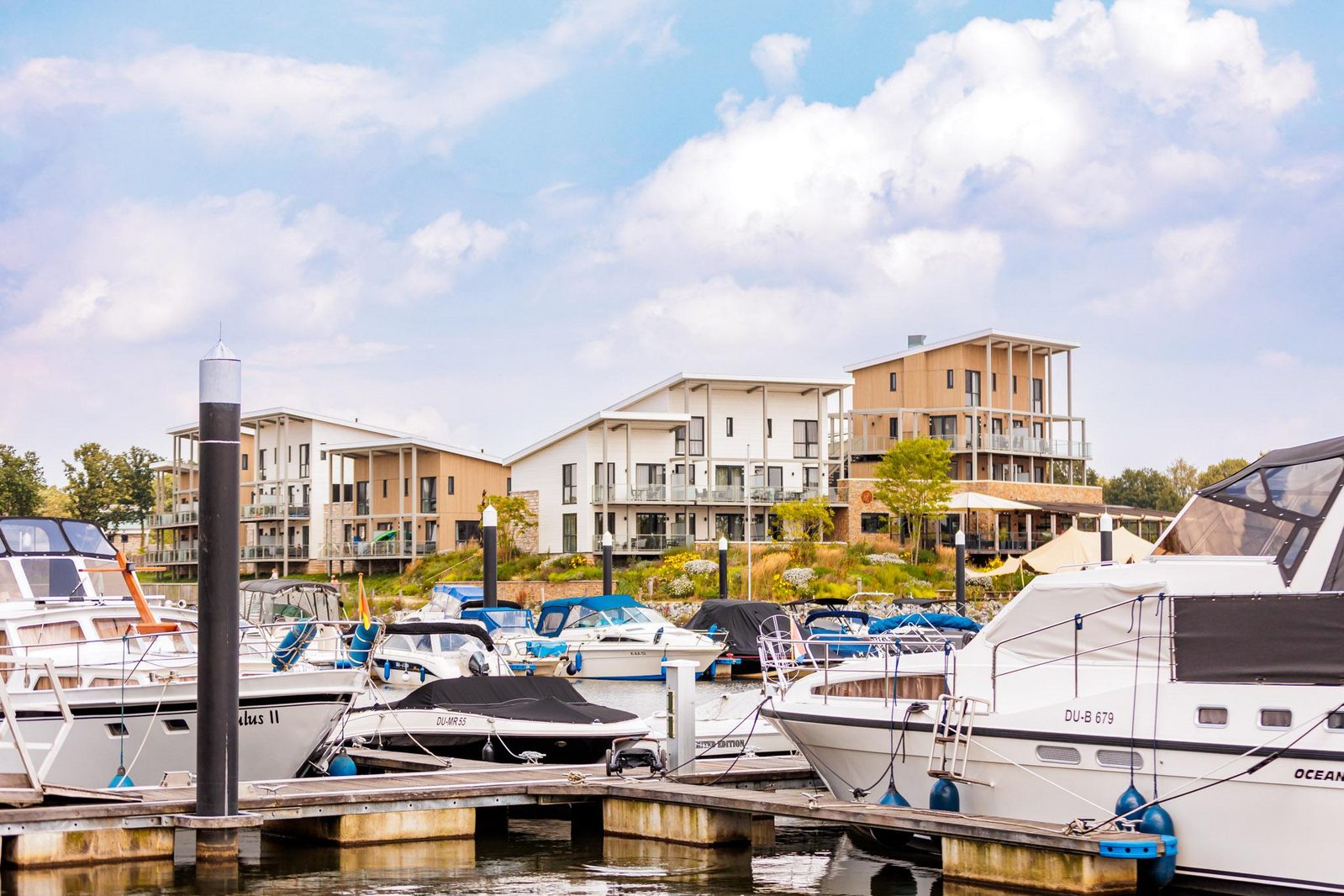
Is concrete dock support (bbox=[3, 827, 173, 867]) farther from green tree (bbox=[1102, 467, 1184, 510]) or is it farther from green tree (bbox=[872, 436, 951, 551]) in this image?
green tree (bbox=[1102, 467, 1184, 510])

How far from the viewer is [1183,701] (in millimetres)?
12852

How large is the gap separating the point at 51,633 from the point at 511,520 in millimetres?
48015

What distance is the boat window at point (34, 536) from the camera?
21297 mm

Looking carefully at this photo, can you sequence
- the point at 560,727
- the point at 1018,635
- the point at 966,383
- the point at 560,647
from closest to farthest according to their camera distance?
the point at 1018,635, the point at 560,727, the point at 560,647, the point at 966,383

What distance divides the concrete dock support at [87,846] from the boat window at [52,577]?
7.48 meters

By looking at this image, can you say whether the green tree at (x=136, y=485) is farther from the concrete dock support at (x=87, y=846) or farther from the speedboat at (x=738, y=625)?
the concrete dock support at (x=87, y=846)

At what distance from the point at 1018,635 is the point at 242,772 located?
360 inches

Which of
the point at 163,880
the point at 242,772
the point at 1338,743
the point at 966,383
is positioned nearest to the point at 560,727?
the point at 242,772

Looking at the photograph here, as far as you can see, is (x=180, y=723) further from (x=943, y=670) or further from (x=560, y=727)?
(x=943, y=670)

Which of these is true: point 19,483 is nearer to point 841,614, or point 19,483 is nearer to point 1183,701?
point 841,614

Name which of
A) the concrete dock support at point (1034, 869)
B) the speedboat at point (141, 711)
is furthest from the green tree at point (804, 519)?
the concrete dock support at point (1034, 869)

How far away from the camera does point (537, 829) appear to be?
18.1 m

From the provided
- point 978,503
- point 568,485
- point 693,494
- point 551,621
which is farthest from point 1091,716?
point 568,485

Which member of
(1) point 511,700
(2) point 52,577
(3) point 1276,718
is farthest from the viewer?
(2) point 52,577
